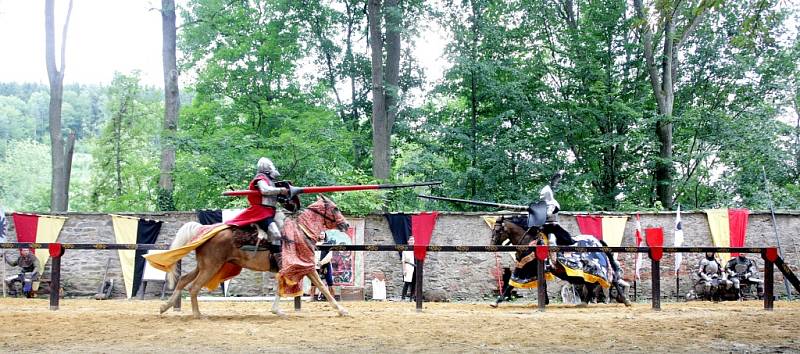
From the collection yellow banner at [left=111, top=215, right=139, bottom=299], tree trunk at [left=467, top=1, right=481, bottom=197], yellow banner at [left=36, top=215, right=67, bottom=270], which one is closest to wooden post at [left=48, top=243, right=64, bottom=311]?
yellow banner at [left=111, top=215, right=139, bottom=299]

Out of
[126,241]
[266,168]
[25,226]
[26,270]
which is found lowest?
[26,270]

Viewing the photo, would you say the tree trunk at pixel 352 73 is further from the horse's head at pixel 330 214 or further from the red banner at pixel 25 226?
the horse's head at pixel 330 214

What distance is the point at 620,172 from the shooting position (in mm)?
24312

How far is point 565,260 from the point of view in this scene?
1228cm

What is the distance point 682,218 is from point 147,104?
24640mm

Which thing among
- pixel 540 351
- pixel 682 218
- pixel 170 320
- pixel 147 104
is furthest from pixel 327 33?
pixel 540 351

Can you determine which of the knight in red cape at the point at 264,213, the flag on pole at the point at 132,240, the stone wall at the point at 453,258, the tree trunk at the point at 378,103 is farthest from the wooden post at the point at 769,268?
the tree trunk at the point at 378,103

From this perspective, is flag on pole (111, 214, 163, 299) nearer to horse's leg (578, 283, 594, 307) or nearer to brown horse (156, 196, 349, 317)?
brown horse (156, 196, 349, 317)

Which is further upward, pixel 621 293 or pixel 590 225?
pixel 590 225

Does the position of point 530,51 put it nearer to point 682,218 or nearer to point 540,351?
point 682,218

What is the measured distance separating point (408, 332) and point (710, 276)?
9.80 meters

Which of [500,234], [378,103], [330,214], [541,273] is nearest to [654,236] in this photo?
[500,234]

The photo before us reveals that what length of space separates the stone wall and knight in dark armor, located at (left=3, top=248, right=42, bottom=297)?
603mm

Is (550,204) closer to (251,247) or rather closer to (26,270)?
(251,247)
